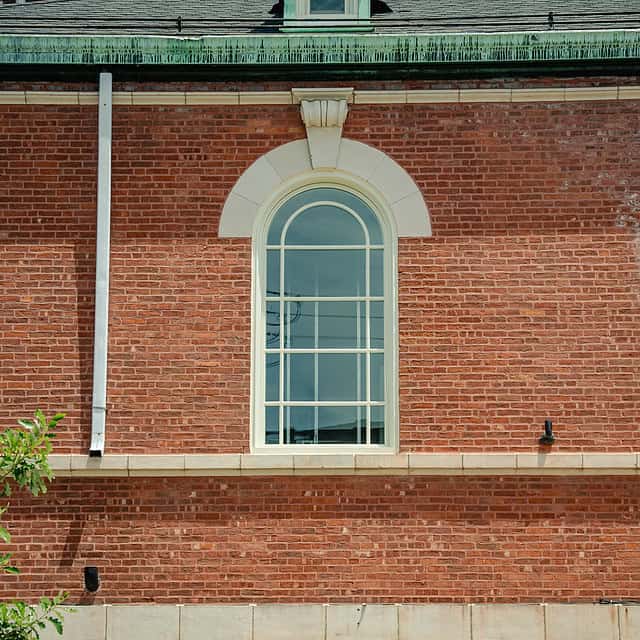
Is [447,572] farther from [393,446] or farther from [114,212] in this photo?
[114,212]

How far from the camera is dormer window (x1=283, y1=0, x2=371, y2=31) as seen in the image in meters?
10.8

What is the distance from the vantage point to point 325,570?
9.94 m

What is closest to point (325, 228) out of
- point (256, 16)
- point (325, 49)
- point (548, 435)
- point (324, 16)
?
point (325, 49)

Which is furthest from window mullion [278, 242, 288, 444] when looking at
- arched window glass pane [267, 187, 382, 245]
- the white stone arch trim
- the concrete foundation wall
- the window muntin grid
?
the concrete foundation wall

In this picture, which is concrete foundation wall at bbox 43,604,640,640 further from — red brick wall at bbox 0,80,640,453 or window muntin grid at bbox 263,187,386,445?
window muntin grid at bbox 263,187,386,445

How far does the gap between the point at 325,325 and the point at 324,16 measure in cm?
324

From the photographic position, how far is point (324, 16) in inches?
431

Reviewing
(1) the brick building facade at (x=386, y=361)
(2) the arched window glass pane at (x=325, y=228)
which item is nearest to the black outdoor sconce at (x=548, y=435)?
(1) the brick building facade at (x=386, y=361)

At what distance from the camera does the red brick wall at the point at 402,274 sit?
399 inches

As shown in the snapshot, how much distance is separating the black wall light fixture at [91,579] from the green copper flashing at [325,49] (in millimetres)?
4949

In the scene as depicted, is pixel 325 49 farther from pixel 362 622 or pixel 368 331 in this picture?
pixel 362 622

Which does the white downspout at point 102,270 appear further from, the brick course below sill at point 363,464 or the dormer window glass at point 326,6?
the dormer window glass at point 326,6

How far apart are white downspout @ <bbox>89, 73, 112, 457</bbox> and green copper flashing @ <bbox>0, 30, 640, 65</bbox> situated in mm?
379

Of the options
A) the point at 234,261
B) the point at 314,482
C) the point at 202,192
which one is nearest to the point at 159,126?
the point at 202,192
